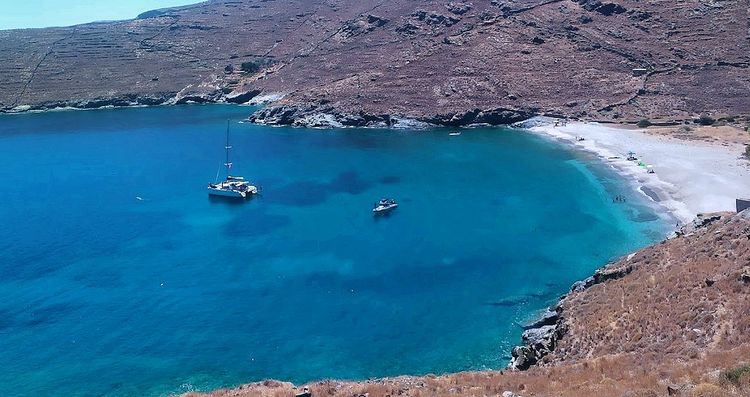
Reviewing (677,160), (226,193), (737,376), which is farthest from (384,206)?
(737,376)

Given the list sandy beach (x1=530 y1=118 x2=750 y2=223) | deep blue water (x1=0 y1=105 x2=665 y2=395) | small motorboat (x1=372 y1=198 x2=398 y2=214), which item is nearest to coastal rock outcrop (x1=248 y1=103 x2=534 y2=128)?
sandy beach (x1=530 y1=118 x2=750 y2=223)

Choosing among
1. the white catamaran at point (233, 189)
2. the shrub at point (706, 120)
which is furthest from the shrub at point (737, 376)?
the shrub at point (706, 120)

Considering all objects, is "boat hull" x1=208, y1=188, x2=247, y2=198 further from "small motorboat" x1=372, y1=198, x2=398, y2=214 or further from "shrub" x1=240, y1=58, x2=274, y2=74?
"shrub" x1=240, y1=58, x2=274, y2=74

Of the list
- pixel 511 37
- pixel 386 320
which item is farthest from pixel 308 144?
pixel 386 320

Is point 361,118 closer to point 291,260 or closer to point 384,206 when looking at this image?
point 384,206

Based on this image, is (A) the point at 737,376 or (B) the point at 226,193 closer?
(A) the point at 737,376

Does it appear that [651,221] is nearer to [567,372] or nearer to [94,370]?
[567,372]
